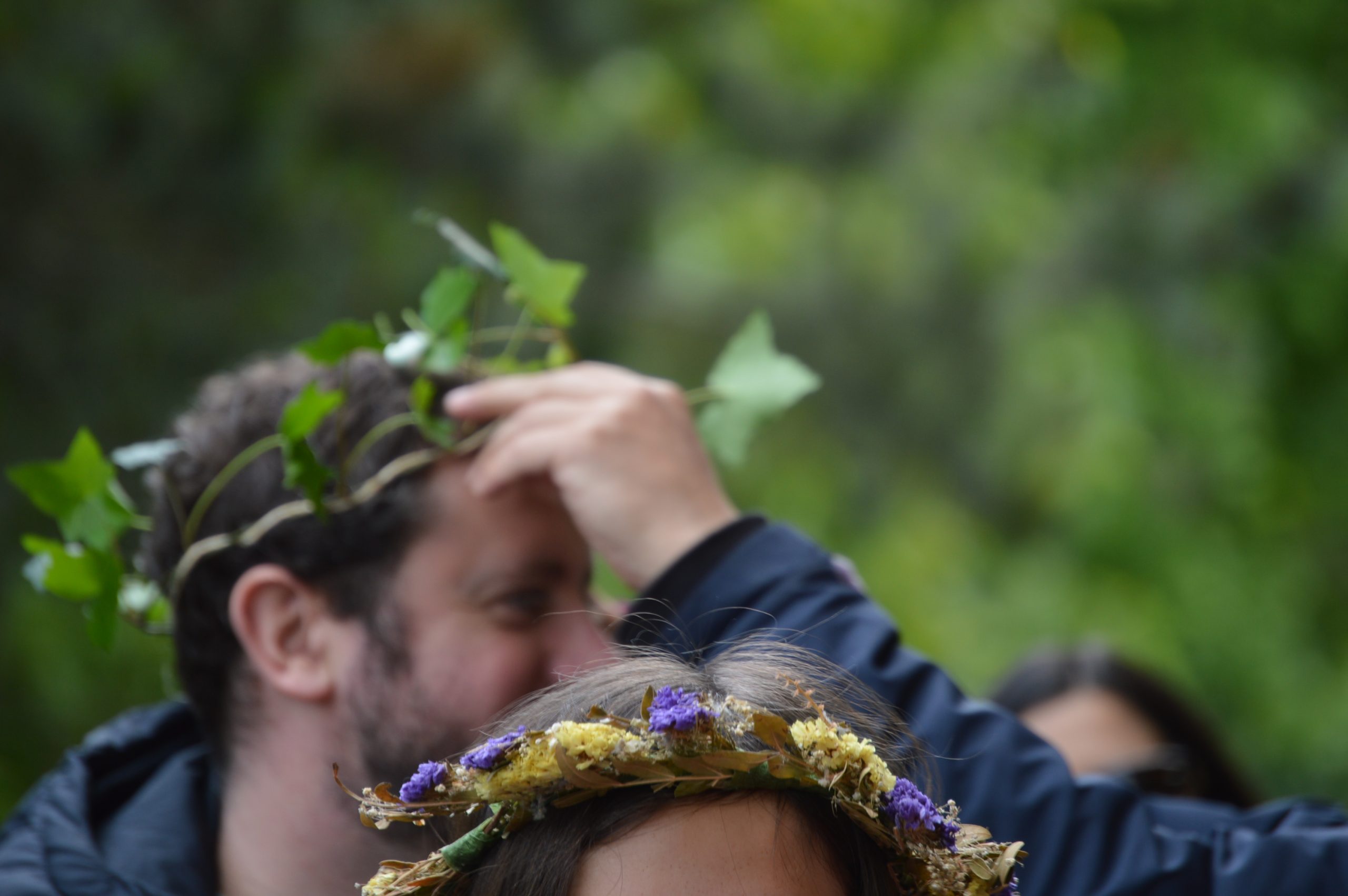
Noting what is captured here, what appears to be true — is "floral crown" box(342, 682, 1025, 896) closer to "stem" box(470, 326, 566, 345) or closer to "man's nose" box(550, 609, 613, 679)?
"man's nose" box(550, 609, 613, 679)

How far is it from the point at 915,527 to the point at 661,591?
5.04 meters

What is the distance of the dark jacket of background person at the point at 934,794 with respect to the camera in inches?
Result: 78.5

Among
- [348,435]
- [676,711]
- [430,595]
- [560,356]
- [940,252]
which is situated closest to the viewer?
[676,711]

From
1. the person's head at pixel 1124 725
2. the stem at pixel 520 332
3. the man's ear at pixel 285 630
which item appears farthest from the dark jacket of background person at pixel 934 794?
the person's head at pixel 1124 725

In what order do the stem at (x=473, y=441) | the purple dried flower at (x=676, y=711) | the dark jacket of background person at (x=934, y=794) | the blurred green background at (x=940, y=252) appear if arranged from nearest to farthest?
the purple dried flower at (x=676, y=711) → the dark jacket of background person at (x=934, y=794) → the stem at (x=473, y=441) → the blurred green background at (x=940, y=252)

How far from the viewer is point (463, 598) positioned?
228 centimetres

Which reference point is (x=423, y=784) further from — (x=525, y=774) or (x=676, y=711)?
(x=676, y=711)

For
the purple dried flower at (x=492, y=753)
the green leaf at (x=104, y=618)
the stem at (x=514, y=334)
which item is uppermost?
the stem at (x=514, y=334)

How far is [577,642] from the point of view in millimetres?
2309

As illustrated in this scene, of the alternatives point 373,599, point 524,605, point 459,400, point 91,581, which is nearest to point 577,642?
point 524,605

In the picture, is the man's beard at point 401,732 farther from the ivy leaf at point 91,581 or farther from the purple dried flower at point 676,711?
the purple dried flower at point 676,711

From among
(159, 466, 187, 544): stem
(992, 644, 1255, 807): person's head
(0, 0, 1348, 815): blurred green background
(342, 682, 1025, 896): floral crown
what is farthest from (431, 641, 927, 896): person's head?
(0, 0, 1348, 815): blurred green background

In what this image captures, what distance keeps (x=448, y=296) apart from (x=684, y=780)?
3.83ft

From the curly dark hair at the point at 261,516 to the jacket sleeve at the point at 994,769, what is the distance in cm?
46
